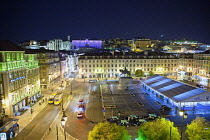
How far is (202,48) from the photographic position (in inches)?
5349

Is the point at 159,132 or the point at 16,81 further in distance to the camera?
the point at 16,81

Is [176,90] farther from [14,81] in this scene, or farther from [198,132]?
[14,81]

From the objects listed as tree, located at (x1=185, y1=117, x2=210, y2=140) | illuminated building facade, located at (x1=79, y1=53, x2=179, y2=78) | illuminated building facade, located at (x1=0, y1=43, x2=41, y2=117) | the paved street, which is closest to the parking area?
the paved street

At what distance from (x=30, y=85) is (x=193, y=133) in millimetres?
42801

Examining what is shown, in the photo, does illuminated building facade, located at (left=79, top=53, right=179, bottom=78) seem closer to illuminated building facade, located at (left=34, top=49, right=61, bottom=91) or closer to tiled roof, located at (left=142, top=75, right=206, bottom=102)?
illuminated building facade, located at (left=34, top=49, right=61, bottom=91)

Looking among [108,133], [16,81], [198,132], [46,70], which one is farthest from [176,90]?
[46,70]

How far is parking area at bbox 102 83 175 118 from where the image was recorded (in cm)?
3991

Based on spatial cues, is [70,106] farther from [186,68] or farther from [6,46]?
[186,68]

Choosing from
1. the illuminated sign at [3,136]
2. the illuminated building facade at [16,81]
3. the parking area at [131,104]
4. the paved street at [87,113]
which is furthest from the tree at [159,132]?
the illuminated building facade at [16,81]

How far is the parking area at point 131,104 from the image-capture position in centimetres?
3991

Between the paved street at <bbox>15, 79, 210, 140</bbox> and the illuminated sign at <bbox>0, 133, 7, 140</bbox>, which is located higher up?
the illuminated sign at <bbox>0, 133, 7, 140</bbox>

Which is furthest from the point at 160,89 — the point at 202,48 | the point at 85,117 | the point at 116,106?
the point at 202,48

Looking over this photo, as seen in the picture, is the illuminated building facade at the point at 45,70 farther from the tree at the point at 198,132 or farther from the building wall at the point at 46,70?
the tree at the point at 198,132

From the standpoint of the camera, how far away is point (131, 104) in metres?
46.3
